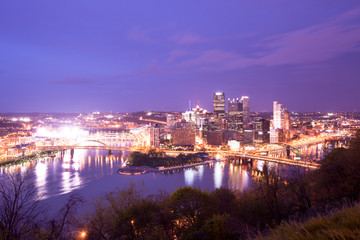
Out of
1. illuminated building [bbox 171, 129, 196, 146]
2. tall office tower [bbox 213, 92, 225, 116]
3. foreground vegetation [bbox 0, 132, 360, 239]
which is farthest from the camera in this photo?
tall office tower [bbox 213, 92, 225, 116]

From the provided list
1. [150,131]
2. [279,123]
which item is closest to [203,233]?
[150,131]

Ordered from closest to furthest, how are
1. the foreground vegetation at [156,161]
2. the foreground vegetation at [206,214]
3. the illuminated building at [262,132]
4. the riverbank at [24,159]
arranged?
1. the foreground vegetation at [206,214]
2. the riverbank at [24,159]
3. the foreground vegetation at [156,161]
4. the illuminated building at [262,132]

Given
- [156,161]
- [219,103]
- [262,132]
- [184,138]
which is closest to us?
[156,161]

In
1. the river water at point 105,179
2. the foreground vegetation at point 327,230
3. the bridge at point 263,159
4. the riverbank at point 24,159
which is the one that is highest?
the foreground vegetation at point 327,230

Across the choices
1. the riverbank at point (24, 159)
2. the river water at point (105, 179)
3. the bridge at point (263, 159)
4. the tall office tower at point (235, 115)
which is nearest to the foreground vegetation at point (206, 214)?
the river water at point (105, 179)

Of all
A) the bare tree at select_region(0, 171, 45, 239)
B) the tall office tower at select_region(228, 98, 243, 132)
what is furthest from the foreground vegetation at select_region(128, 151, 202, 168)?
the tall office tower at select_region(228, 98, 243, 132)

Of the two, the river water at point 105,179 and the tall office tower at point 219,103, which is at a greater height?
the tall office tower at point 219,103

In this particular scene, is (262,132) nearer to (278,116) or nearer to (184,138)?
(184,138)

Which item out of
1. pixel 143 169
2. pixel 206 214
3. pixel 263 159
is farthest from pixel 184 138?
pixel 206 214

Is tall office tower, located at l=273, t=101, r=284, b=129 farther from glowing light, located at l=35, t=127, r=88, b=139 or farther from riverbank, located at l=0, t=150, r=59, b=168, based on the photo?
riverbank, located at l=0, t=150, r=59, b=168

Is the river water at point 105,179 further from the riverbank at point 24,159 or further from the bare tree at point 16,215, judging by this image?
the bare tree at point 16,215

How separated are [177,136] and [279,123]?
67.9 feet

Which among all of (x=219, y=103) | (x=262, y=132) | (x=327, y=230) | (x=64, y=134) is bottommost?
(x=327, y=230)

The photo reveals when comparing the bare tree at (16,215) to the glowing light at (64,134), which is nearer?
the bare tree at (16,215)
